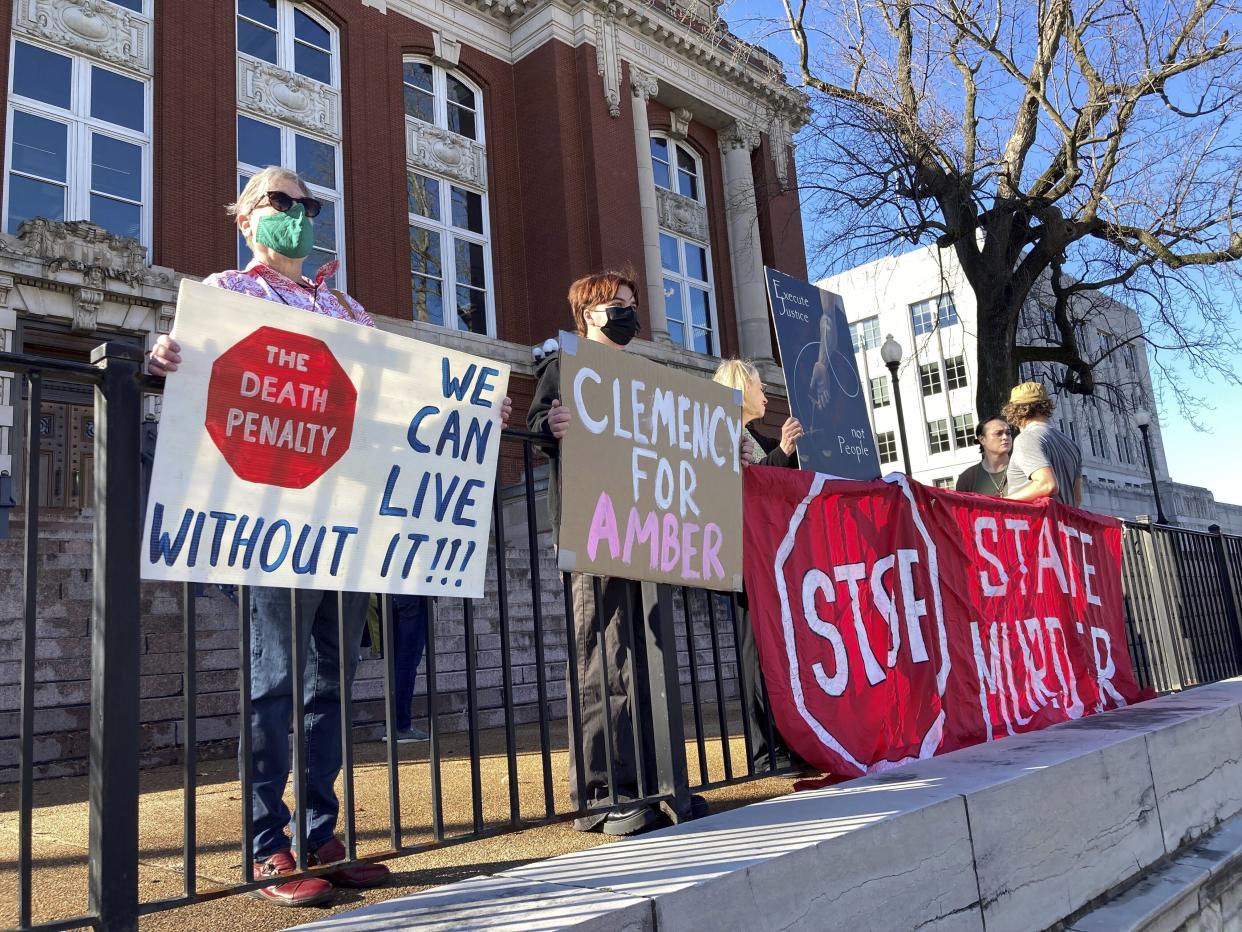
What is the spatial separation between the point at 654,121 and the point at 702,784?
24797 mm

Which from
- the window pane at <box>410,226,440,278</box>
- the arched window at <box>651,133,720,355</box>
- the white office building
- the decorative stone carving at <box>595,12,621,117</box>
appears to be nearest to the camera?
the window pane at <box>410,226,440,278</box>

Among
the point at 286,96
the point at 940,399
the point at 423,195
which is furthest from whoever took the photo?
the point at 940,399

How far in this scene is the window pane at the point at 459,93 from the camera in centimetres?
2273

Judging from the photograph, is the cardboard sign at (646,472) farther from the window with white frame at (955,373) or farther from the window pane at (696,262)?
the window with white frame at (955,373)

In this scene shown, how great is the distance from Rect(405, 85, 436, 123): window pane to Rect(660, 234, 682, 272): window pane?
7.02 m

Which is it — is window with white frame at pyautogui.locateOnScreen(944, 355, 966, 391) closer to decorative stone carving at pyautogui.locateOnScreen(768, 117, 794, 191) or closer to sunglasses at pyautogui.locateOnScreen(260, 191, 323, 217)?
decorative stone carving at pyautogui.locateOnScreen(768, 117, 794, 191)

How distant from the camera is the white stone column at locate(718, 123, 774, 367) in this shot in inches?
1046

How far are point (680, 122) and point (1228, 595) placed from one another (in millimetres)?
21356

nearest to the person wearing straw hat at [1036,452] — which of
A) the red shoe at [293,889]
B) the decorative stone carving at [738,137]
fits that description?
the red shoe at [293,889]

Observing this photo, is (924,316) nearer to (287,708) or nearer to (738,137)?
(738,137)

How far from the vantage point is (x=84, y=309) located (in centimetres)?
1565

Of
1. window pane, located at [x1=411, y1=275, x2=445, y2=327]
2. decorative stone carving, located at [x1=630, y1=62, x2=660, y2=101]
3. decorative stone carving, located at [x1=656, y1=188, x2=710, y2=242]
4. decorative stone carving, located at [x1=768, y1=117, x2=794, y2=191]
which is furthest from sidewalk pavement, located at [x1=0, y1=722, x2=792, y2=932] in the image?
decorative stone carving, located at [x1=768, y1=117, x2=794, y2=191]

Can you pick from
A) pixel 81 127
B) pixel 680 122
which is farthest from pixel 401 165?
pixel 680 122

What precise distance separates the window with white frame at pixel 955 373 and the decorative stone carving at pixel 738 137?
22.1 m
